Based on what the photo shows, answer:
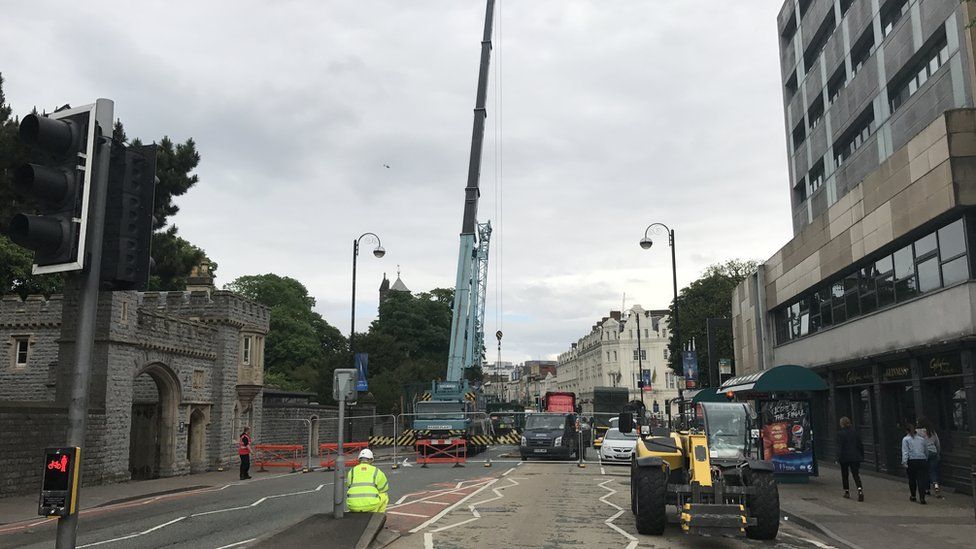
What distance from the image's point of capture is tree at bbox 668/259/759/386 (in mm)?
59188

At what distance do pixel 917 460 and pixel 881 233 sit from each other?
784cm

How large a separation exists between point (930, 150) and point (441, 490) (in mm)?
14589

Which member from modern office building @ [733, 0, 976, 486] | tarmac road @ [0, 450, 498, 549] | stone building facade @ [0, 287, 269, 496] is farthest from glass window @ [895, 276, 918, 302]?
stone building facade @ [0, 287, 269, 496]

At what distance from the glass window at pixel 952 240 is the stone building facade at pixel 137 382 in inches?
→ 903

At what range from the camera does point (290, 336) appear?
67312mm

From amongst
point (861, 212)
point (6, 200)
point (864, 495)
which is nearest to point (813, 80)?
point (861, 212)

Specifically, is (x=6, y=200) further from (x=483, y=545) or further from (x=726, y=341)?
(x=726, y=341)

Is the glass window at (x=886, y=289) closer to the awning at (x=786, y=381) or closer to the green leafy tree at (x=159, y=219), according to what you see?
the awning at (x=786, y=381)

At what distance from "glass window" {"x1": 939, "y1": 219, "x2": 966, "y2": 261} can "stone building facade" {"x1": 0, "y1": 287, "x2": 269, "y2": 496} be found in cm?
2293

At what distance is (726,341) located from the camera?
59.0 meters

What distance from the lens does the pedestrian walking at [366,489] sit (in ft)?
37.9

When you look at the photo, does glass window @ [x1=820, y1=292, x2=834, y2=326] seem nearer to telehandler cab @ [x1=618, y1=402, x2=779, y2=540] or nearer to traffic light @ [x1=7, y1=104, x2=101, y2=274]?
telehandler cab @ [x1=618, y1=402, x2=779, y2=540]

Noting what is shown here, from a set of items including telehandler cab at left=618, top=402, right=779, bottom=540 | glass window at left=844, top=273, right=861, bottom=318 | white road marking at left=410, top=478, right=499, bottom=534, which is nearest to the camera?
telehandler cab at left=618, top=402, right=779, bottom=540

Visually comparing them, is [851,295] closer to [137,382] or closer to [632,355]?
[137,382]
